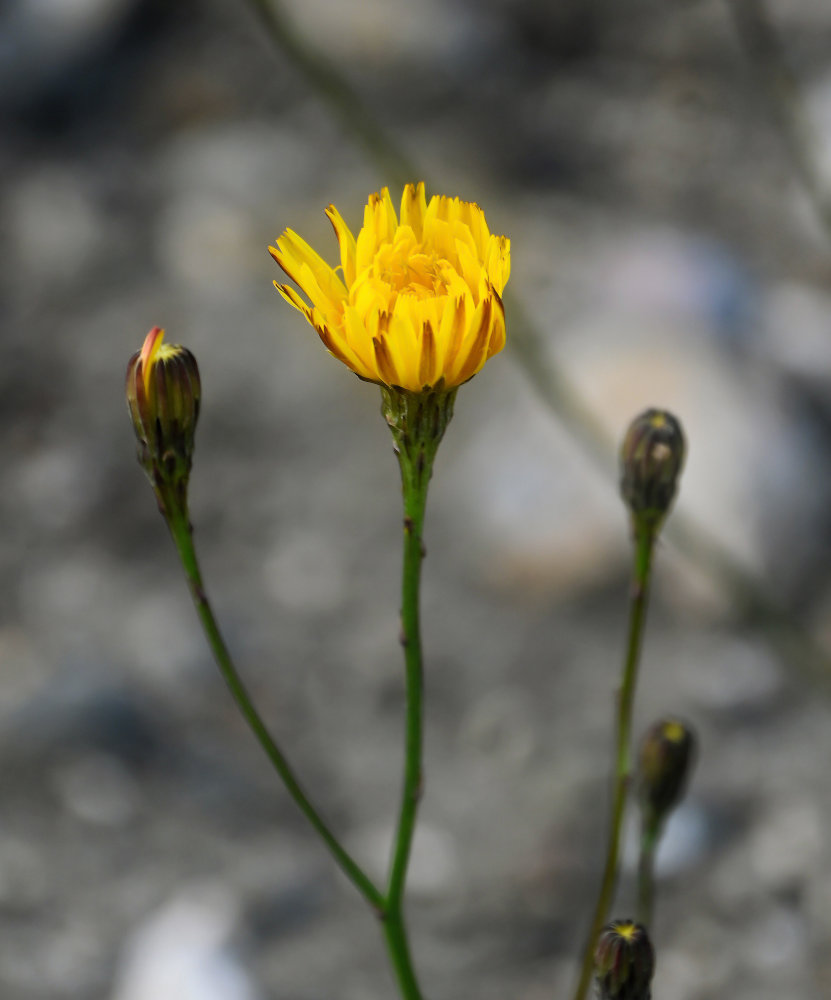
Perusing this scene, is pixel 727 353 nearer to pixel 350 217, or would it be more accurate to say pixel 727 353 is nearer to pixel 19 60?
pixel 350 217

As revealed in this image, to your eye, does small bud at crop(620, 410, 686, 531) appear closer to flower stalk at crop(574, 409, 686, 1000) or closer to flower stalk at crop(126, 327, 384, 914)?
flower stalk at crop(574, 409, 686, 1000)

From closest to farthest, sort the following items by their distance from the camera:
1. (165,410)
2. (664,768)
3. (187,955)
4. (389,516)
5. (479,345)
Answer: (479,345)
(165,410)
(664,768)
(187,955)
(389,516)

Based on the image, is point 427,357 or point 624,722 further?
point 624,722

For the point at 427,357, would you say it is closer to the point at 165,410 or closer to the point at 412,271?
the point at 412,271

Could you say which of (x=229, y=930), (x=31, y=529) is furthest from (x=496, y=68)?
(x=229, y=930)

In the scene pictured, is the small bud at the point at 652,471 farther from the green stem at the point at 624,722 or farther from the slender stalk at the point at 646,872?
the slender stalk at the point at 646,872

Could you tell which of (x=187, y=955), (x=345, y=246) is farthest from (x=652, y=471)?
(x=187, y=955)

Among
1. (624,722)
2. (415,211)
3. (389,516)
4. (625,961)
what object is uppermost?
(389,516)
